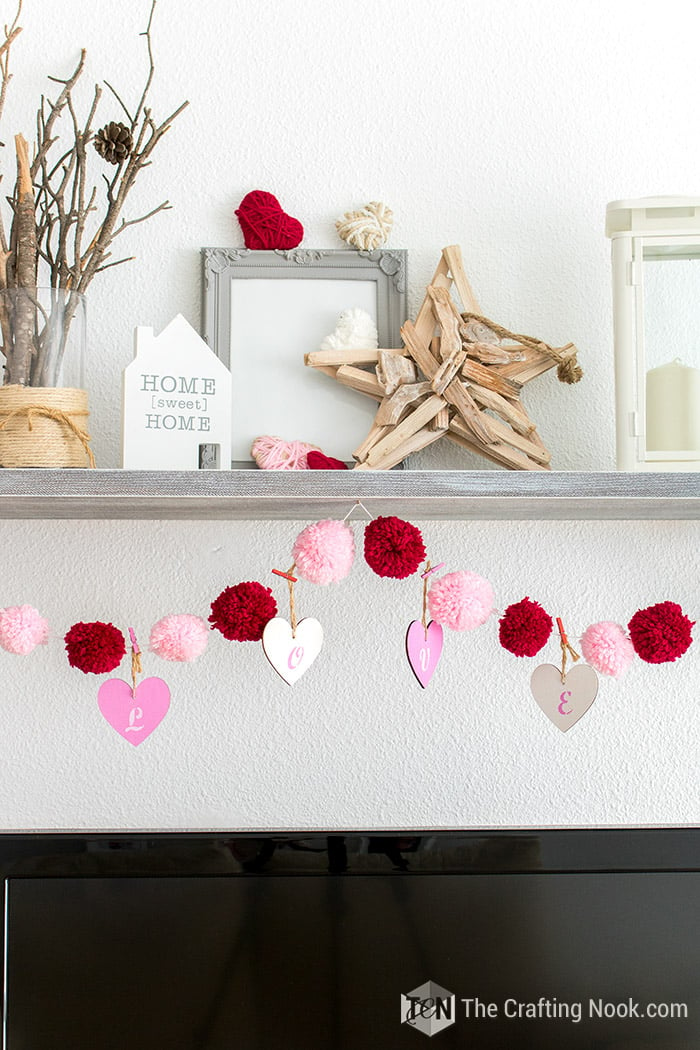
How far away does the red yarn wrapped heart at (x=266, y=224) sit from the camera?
45.0 inches

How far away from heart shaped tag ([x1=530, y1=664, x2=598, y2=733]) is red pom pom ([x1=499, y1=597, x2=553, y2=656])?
0.09 feet

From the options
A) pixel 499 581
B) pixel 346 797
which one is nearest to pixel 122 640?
pixel 346 797

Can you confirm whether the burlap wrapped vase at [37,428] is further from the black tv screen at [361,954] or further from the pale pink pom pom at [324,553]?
the black tv screen at [361,954]

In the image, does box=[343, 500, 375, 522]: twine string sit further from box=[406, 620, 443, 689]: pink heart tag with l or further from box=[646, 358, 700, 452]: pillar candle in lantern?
box=[646, 358, 700, 452]: pillar candle in lantern

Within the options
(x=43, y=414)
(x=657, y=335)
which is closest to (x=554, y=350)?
(x=657, y=335)

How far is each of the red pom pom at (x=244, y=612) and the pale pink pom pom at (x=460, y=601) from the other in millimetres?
168

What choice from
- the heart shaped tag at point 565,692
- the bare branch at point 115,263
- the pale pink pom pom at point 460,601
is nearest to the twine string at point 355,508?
the pale pink pom pom at point 460,601

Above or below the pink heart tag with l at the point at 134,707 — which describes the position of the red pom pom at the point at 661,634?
above

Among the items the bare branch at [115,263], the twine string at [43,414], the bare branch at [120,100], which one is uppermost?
the bare branch at [120,100]

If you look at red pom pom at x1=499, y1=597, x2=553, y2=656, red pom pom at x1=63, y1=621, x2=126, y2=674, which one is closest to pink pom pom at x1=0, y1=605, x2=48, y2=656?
red pom pom at x1=63, y1=621, x2=126, y2=674

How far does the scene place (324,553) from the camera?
955 mm

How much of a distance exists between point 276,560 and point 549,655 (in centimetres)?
34

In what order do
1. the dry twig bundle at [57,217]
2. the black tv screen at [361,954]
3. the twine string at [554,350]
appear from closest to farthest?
1. the black tv screen at [361,954]
2. the dry twig bundle at [57,217]
3. the twine string at [554,350]

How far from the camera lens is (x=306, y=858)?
0.90 metres
